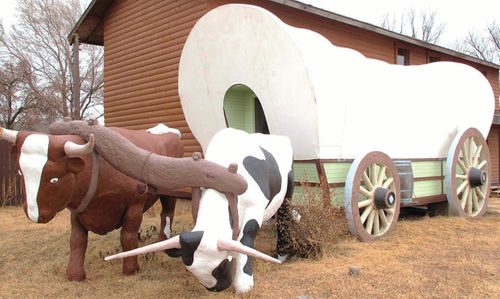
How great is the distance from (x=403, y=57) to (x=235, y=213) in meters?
12.9

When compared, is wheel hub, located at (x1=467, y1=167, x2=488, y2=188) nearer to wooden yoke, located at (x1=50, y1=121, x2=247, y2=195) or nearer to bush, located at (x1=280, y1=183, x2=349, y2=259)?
bush, located at (x1=280, y1=183, x2=349, y2=259)

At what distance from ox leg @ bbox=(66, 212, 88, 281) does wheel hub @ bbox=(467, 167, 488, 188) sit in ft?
20.3

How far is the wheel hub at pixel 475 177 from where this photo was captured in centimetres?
729

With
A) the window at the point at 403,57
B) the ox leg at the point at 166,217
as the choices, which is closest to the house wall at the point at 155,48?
the window at the point at 403,57

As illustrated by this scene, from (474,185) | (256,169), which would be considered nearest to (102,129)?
(256,169)

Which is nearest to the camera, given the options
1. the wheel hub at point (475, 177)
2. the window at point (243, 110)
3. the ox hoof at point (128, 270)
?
the ox hoof at point (128, 270)

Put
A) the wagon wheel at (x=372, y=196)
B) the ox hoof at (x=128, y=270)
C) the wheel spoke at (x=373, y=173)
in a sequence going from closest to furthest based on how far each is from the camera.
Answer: the ox hoof at (x=128, y=270), the wagon wheel at (x=372, y=196), the wheel spoke at (x=373, y=173)

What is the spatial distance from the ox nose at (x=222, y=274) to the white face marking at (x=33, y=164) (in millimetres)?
1604

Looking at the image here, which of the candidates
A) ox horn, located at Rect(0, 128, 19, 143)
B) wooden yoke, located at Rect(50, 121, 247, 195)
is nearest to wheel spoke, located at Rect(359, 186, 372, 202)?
wooden yoke, located at Rect(50, 121, 247, 195)

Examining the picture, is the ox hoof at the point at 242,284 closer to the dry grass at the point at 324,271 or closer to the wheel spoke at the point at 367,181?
the dry grass at the point at 324,271

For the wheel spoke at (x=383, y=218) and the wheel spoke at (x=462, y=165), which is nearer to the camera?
the wheel spoke at (x=383, y=218)

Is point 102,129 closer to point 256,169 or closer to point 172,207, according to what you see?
point 256,169

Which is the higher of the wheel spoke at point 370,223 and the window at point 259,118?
the window at point 259,118

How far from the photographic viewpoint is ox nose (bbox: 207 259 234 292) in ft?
10.7
